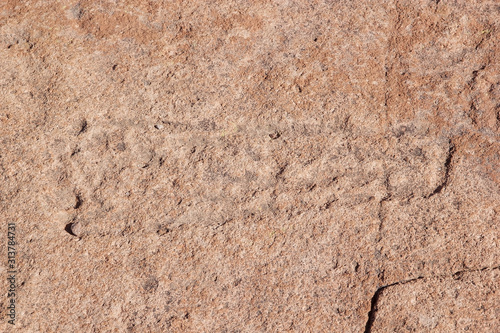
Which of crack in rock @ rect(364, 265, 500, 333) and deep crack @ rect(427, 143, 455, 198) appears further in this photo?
deep crack @ rect(427, 143, 455, 198)

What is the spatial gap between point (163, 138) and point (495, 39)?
120 cm

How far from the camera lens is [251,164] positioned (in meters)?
1.65

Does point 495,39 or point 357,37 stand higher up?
point 357,37

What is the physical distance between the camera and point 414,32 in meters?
1.96

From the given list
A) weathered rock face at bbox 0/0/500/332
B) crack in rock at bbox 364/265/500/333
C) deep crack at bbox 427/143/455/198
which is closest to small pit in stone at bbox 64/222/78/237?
weathered rock face at bbox 0/0/500/332

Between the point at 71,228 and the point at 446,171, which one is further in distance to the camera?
the point at 446,171

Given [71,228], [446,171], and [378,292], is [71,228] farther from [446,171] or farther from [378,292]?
[446,171]

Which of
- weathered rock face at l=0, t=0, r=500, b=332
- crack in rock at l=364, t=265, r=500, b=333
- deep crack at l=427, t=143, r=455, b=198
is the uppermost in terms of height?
weathered rock face at l=0, t=0, r=500, b=332

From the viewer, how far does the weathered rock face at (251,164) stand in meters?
1.42

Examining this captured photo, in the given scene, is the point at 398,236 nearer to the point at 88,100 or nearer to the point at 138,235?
the point at 138,235

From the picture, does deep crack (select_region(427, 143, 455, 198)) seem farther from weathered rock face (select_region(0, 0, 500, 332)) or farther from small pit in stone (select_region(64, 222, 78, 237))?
small pit in stone (select_region(64, 222, 78, 237))

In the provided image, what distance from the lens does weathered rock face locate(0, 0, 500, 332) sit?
1.42 metres

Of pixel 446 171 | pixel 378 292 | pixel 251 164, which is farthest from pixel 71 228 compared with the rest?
pixel 446 171

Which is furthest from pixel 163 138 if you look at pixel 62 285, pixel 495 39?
pixel 495 39
